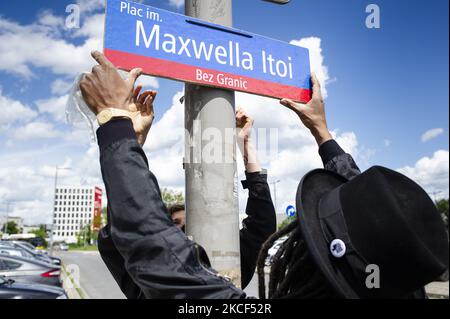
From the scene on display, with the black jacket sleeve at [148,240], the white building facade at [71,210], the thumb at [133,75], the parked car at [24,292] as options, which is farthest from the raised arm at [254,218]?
the white building facade at [71,210]

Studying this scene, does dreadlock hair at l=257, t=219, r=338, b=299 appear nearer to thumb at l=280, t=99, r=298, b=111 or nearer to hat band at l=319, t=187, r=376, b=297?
hat band at l=319, t=187, r=376, b=297

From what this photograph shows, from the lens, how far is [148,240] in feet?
3.07

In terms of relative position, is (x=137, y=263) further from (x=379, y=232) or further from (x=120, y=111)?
(x=379, y=232)

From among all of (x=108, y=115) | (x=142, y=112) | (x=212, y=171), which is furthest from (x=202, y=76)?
(x=108, y=115)

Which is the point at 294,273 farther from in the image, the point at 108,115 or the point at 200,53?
the point at 200,53

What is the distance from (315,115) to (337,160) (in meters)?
0.28

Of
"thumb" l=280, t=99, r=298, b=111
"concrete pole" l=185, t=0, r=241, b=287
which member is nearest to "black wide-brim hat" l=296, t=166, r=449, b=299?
"concrete pole" l=185, t=0, r=241, b=287

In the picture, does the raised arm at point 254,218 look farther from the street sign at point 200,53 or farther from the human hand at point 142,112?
the human hand at point 142,112

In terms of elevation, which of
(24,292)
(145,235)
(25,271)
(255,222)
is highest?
(255,222)

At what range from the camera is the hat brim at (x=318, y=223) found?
35.8 inches

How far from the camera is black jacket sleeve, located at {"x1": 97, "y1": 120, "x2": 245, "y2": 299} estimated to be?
36.7 inches

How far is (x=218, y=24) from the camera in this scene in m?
1.63

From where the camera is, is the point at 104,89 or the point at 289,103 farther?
the point at 289,103
